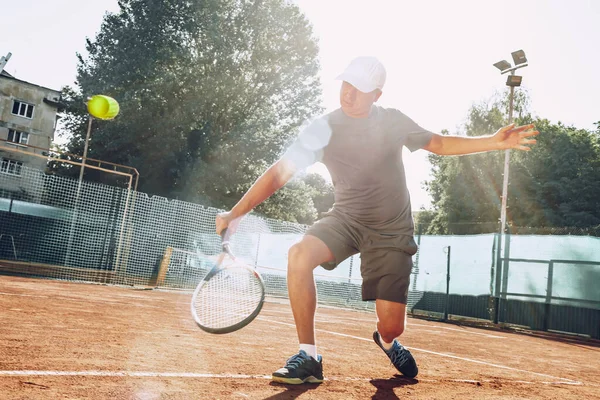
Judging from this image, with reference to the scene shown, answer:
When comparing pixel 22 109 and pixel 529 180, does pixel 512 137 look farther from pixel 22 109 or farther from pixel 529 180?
pixel 22 109

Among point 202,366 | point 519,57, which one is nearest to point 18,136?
point 519,57

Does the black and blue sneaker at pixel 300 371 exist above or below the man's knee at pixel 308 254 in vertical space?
below

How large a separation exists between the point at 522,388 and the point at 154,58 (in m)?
27.9

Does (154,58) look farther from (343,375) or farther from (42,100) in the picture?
(343,375)

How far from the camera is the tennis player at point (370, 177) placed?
3633 millimetres

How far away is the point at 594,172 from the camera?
35594 mm

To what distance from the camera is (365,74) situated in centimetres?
356

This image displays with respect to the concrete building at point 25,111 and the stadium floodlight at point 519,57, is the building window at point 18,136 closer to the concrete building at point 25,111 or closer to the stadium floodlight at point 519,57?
the concrete building at point 25,111

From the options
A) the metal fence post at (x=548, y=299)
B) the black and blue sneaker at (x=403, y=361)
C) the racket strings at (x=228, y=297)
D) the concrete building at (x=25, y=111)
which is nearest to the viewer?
the racket strings at (x=228, y=297)

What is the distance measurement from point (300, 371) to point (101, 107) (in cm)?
1517

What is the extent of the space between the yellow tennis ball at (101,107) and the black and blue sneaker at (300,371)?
14797 mm

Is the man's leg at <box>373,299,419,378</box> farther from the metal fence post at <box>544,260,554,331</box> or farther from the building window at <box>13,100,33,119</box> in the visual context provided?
the building window at <box>13,100,33,119</box>

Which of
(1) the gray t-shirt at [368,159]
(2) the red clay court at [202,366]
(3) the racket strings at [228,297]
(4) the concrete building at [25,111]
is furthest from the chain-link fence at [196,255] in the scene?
(4) the concrete building at [25,111]

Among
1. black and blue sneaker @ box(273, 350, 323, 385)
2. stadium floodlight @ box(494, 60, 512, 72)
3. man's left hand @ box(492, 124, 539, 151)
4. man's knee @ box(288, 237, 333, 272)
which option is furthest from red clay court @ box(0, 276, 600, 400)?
stadium floodlight @ box(494, 60, 512, 72)
